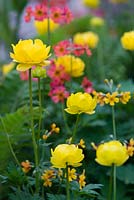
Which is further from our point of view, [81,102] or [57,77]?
[57,77]

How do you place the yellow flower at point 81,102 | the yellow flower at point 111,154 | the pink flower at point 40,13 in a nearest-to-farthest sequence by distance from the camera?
the yellow flower at point 111,154 < the yellow flower at point 81,102 < the pink flower at point 40,13

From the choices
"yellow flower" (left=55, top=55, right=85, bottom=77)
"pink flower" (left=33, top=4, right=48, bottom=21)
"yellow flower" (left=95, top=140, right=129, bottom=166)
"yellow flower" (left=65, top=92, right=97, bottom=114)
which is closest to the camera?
"yellow flower" (left=95, top=140, right=129, bottom=166)

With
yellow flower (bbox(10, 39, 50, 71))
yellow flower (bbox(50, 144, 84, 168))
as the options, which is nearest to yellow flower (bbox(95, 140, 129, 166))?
yellow flower (bbox(50, 144, 84, 168))

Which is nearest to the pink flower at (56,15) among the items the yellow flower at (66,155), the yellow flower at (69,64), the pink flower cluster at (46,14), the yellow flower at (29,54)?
the pink flower cluster at (46,14)

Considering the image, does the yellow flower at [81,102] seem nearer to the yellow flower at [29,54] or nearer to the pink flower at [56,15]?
the yellow flower at [29,54]

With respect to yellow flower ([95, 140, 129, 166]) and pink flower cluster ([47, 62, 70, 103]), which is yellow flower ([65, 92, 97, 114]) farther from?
pink flower cluster ([47, 62, 70, 103])

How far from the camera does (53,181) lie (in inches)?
49.6

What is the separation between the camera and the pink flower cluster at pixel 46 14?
1.50 metres

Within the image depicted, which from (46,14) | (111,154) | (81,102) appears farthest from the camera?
(46,14)

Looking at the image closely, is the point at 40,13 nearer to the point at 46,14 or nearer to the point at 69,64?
the point at 46,14

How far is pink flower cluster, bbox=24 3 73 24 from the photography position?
1.50 metres

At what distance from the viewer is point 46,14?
1.50m

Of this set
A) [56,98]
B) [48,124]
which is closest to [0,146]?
[56,98]

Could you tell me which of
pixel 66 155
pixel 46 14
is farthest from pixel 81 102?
pixel 46 14
